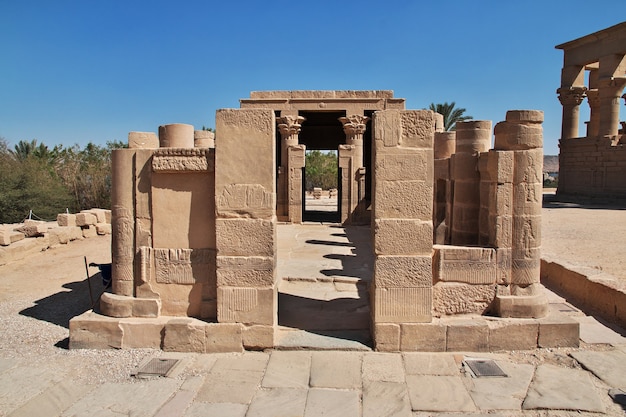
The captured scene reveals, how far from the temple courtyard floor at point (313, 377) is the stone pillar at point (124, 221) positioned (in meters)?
0.86

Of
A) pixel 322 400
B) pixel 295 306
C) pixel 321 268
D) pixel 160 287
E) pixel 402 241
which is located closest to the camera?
pixel 322 400

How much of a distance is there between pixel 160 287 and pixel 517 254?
4.41 metres

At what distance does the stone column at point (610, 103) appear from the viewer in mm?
24078

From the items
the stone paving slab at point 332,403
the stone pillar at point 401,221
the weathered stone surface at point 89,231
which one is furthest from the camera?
the weathered stone surface at point 89,231

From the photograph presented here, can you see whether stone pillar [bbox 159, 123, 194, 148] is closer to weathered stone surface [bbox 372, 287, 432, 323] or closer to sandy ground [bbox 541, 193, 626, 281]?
weathered stone surface [bbox 372, 287, 432, 323]

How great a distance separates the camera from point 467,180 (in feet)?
22.3

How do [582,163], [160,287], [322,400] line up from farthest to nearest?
[582,163] → [160,287] → [322,400]

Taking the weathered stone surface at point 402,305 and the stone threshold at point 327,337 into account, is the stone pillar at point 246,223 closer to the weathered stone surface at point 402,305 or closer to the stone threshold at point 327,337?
the stone threshold at point 327,337

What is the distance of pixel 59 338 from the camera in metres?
5.56

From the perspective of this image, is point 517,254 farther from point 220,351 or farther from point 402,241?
point 220,351

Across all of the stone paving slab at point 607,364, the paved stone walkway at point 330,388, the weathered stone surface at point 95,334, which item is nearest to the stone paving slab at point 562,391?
the paved stone walkway at point 330,388

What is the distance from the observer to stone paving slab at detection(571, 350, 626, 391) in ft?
14.4

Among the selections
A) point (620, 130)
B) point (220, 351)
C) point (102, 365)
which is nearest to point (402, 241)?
point (220, 351)

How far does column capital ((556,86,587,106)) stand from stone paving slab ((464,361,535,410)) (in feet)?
89.7
